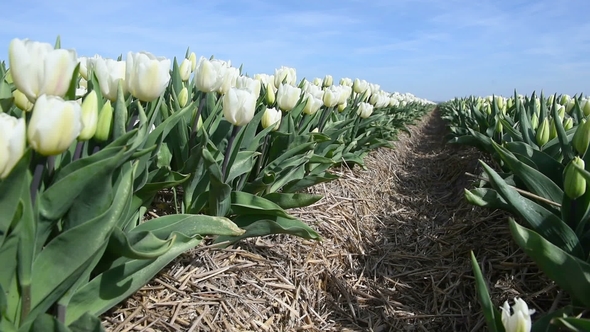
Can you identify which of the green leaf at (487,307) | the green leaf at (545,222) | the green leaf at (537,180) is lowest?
the green leaf at (487,307)

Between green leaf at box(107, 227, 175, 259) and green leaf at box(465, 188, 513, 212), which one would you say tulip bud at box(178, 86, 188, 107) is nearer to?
green leaf at box(107, 227, 175, 259)

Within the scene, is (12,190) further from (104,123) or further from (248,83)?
(248,83)

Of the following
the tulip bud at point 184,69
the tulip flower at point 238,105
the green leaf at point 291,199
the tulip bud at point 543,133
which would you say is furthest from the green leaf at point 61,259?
the tulip bud at point 543,133

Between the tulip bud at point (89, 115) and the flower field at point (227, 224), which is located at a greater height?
the tulip bud at point (89, 115)

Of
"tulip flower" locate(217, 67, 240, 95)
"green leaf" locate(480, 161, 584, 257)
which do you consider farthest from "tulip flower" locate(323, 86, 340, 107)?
"green leaf" locate(480, 161, 584, 257)

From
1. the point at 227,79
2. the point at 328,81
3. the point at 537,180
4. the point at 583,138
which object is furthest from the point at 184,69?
the point at 328,81

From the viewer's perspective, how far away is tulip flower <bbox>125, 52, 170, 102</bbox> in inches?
59.4

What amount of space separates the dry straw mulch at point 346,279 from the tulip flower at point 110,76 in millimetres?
749

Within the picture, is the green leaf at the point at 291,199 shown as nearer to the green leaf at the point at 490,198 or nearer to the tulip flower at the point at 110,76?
the green leaf at the point at 490,198

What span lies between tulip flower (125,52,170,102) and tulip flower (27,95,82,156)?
0.48 metres

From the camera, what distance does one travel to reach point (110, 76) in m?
1.56

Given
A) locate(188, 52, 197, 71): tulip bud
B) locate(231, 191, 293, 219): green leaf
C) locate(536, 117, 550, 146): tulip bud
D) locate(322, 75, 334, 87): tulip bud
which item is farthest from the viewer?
locate(322, 75, 334, 87): tulip bud

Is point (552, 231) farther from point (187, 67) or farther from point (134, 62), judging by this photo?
point (187, 67)

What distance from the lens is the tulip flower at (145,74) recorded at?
151 cm
